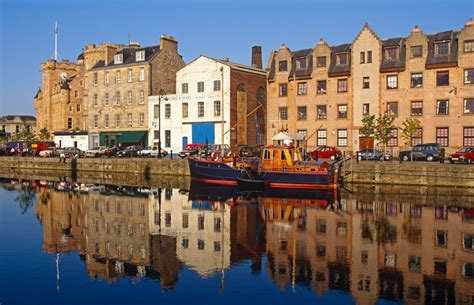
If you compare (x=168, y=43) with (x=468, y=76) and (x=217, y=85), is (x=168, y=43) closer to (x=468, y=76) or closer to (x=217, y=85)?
(x=217, y=85)

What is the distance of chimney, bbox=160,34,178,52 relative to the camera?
209 feet

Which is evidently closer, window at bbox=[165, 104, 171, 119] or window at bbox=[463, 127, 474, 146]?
window at bbox=[463, 127, 474, 146]

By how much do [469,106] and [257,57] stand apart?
28.4 meters

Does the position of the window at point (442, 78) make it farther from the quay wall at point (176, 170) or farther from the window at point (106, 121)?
the window at point (106, 121)

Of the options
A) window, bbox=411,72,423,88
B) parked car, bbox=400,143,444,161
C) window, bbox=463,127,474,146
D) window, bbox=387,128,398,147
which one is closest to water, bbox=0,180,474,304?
parked car, bbox=400,143,444,161

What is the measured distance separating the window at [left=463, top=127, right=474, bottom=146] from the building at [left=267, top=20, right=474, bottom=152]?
8 cm

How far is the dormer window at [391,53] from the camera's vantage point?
48353 millimetres

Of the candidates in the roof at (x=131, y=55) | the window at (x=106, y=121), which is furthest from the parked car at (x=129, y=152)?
the roof at (x=131, y=55)

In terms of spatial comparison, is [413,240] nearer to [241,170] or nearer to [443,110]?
[241,170]

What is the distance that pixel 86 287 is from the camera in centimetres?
1402

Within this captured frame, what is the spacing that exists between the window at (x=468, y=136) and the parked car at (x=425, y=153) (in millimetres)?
5270

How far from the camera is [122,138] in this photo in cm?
6341

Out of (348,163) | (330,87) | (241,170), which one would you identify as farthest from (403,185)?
(330,87)

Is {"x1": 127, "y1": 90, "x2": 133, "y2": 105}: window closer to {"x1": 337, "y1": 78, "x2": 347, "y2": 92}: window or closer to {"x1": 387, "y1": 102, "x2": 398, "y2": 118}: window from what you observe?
{"x1": 337, "y1": 78, "x2": 347, "y2": 92}: window
